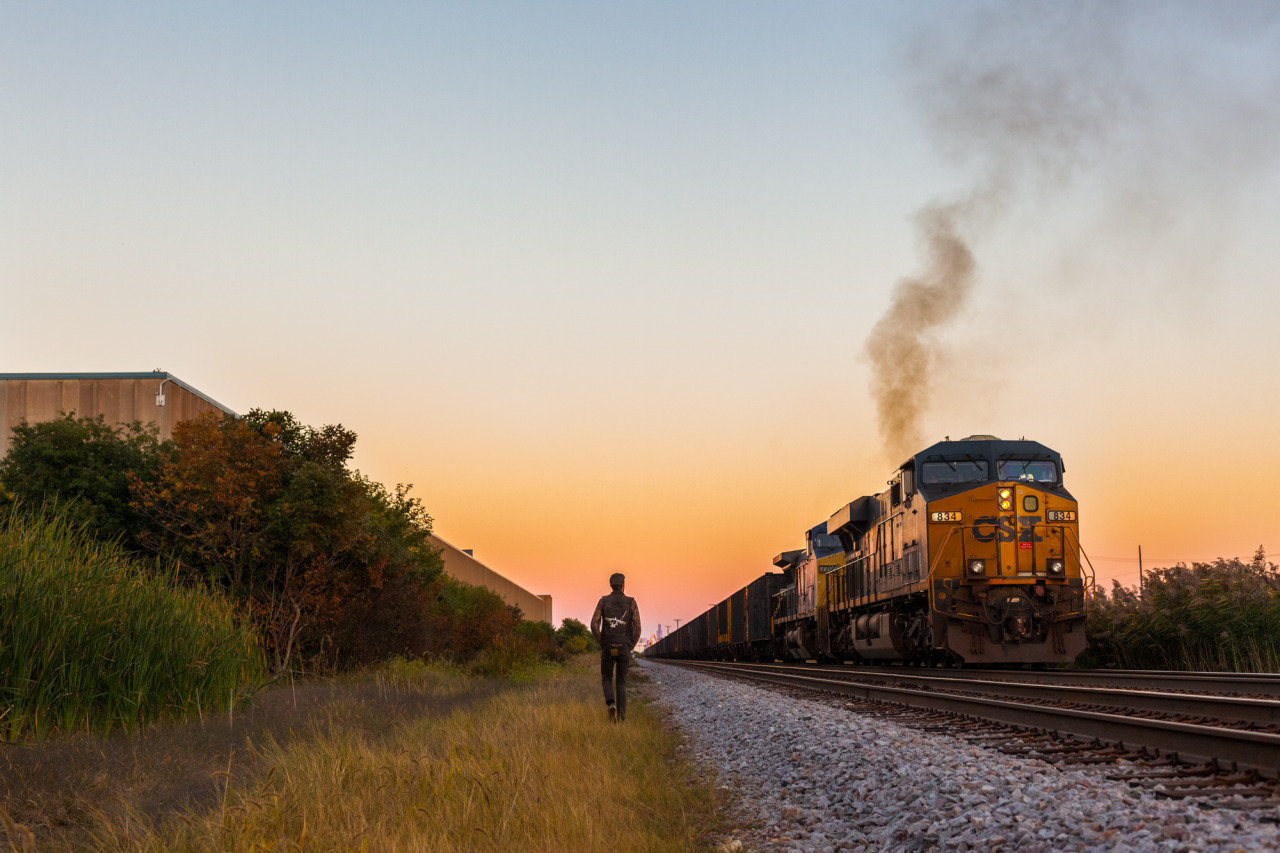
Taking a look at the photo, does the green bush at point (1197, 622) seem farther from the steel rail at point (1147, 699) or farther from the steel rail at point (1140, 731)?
the steel rail at point (1140, 731)

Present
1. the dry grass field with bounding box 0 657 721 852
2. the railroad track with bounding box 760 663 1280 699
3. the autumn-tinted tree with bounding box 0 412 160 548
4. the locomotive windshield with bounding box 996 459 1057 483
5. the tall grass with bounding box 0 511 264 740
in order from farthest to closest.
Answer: the locomotive windshield with bounding box 996 459 1057 483
the autumn-tinted tree with bounding box 0 412 160 548
the railroad track with bounding box 760 663 1280 699
the tall grass with bounding box 0 511 264 740
the dry grass field with bounding box 0 657 721 852

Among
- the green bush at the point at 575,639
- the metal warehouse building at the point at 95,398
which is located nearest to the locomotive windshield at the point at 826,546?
the metal warehouse building at the point at 95,398

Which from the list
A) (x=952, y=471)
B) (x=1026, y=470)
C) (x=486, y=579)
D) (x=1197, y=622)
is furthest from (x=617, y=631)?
(x=486, y=579)

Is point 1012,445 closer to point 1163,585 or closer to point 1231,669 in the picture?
point 1163,585

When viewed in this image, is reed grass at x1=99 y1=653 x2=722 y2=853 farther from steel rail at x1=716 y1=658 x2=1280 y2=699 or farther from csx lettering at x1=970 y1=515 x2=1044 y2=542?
csx lettering at x1=970 y1=515 x2=1044 y2=542

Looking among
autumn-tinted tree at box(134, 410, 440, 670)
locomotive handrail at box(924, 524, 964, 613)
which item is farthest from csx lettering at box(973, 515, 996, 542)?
autumn-tinted tree at box(134, 410, 440, 670)

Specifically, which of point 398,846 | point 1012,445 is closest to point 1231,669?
point 1012,445

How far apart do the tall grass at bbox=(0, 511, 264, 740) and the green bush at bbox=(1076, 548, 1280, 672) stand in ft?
51.6

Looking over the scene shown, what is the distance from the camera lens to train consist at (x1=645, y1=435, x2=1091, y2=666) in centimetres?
1639

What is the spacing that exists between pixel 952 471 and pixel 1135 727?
1145 cm

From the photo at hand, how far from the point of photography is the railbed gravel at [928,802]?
453 centimetres

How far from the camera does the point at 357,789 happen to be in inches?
256

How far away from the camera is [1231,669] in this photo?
16328 millimetres

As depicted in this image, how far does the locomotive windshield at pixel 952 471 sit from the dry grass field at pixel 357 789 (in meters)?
9.61
